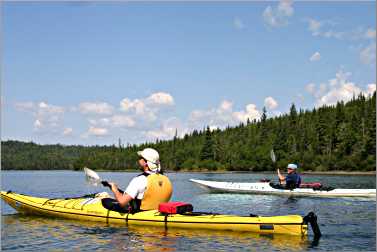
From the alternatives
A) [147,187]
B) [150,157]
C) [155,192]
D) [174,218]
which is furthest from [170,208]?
[150,157]

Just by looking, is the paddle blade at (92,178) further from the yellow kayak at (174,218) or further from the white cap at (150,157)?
the white cap at (150,157)

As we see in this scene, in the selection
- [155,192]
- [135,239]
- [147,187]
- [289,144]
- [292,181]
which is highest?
[289,144]

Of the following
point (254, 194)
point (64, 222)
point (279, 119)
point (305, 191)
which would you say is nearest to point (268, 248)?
point (64, 222)

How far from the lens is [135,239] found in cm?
1248

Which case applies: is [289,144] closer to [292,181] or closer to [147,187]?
[292,181]

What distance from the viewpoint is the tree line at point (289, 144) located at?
91.0 metres

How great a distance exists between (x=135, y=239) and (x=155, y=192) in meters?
1.58

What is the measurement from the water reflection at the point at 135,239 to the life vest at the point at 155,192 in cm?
70

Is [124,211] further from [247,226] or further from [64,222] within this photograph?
[247,226]

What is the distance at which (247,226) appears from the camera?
12.8m

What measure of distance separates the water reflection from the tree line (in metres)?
76.5

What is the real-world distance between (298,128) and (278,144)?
6.31 metres

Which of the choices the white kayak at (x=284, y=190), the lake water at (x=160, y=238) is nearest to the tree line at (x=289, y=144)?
the white kayak at (x=284, y=190)

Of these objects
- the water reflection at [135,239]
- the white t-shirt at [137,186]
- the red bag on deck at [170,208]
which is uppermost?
the white t-shirt at [137,186]
